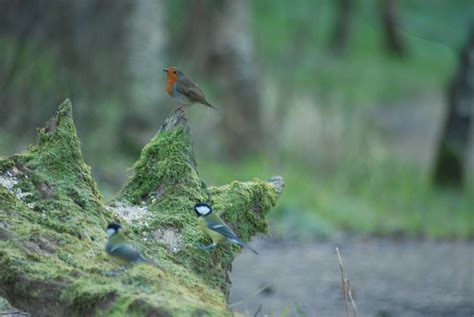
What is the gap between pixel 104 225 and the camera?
4.70 meters

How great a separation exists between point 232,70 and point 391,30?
14901 millimetres

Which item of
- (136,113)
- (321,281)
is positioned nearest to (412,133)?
(136,113)

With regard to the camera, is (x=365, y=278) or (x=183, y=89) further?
(x=365, y=278)

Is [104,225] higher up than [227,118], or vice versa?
[227,118]

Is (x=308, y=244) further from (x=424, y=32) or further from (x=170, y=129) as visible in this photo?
(x=424, y=32)

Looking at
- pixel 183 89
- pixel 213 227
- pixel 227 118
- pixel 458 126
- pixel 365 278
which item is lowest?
pixel 213 227

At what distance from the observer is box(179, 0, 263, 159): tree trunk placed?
16.5 metres

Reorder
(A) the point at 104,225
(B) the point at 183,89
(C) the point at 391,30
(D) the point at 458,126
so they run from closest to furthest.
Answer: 1. (A) the point at 104,225
2. (B) the point at 183,89
3. (D) the point at 458,126
4. (C) the point at 391,30

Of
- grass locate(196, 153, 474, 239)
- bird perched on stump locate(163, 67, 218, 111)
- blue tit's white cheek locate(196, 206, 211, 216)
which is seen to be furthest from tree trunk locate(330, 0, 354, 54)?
blue tit's white cheek locate(196, 206, 211, 216)

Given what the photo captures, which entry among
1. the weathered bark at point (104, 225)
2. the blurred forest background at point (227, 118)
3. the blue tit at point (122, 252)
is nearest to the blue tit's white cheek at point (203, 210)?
the weathered bark at point (104, 225)

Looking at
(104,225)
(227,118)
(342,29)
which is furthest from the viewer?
(342,29)

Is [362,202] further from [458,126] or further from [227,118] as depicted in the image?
[458,126]

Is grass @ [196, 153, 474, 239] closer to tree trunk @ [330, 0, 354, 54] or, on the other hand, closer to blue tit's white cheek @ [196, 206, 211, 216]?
blue tit's white cheek @ [196, 206, 211, 216]

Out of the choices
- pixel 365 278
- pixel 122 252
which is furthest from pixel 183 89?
pixel 365 278
